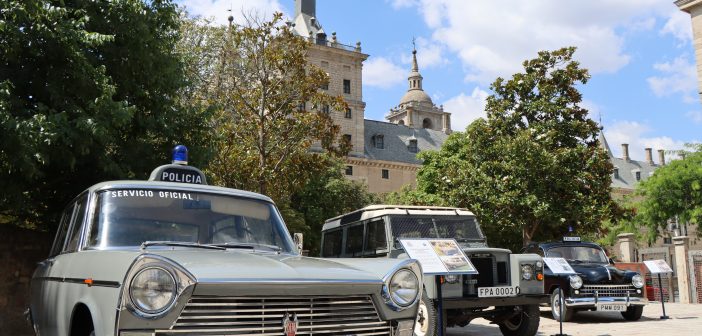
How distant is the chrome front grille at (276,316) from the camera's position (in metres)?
3.68

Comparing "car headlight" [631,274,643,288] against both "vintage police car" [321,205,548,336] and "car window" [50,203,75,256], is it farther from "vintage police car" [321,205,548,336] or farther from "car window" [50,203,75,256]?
"car window" [50,203,75,256]

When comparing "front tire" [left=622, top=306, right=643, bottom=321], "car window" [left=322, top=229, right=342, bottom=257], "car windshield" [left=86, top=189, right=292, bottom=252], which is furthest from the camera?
"front tire" [left=622, top=306, right=643, bottom=321]

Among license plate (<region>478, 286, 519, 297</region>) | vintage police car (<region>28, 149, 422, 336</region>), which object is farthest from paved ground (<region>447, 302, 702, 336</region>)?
vintage police car (<region>28, 149, 422, 336</region>)

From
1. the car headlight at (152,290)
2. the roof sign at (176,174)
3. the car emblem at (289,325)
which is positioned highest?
the roof sign at (176,174)

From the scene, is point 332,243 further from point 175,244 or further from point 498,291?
point 175,244

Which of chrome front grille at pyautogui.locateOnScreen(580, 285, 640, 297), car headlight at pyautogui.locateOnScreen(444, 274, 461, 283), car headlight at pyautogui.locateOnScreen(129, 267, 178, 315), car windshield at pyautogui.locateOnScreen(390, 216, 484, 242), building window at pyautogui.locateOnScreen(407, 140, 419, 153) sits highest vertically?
building window at pyautogui.locateOnScreen(407, 140, 419, 153)

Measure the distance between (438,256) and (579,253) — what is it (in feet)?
27.6

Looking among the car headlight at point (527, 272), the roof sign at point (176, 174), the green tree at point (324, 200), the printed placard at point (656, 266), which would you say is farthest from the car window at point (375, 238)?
the green tree at point (324, 200)

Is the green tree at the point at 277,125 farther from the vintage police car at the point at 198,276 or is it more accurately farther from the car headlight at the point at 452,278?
the vintage police car at the point at 198,276

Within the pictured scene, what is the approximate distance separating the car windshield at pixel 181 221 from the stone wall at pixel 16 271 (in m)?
6.03

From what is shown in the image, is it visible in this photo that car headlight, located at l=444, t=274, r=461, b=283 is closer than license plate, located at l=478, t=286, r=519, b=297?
Yes

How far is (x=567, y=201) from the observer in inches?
867

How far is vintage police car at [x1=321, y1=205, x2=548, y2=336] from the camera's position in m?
9.92

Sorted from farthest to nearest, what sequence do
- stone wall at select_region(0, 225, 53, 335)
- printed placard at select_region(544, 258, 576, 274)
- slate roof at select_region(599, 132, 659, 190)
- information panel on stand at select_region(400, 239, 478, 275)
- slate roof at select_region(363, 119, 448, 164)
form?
1. slate roof at select_region(599, 132, 659, 190)
2. slate roof at select_region(363, 119, 448, 164)
3. printed placard at select_region(544, 258, 576, 274)
4. stone wall at select_region(0, 225, 53, 335)
5. information panel on stand at select_region(400, 239, 478, 275)
